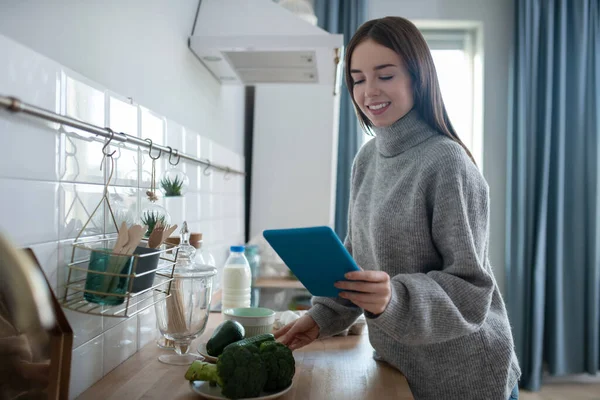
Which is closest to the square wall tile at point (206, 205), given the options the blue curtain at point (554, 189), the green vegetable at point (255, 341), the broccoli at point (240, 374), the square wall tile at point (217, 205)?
the square wall tile at point (217, 205)

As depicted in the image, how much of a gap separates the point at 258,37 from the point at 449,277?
1.09 m

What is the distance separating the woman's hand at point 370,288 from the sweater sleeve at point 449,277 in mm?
19

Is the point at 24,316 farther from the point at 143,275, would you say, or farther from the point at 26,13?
the point at 26,13

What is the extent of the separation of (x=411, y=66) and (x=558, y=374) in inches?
102

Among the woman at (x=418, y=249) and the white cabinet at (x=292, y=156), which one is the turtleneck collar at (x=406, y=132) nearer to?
the woman at (x=418, y=249)

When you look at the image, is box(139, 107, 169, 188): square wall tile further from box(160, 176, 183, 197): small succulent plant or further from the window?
the window

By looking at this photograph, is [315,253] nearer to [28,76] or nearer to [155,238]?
[155,238]

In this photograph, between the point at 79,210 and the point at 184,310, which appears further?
the point at 184,310

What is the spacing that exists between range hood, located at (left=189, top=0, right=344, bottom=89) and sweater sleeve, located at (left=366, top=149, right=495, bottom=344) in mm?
839

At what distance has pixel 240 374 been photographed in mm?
837

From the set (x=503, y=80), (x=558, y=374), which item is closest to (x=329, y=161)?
(x=503, y=80)

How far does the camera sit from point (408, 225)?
0.99 m

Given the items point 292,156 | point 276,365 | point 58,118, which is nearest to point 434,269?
point 276,365

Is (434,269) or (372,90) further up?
(372,90)
